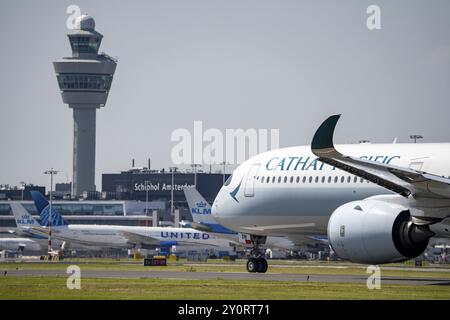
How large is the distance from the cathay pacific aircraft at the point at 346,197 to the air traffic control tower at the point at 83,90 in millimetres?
146642

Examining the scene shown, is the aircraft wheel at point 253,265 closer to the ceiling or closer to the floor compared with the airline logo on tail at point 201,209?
closer to the floor

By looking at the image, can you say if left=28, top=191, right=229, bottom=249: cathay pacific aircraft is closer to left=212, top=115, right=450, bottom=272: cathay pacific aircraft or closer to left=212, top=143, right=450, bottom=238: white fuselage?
left=212, top=143, right=450, bottom=238: white fuselage

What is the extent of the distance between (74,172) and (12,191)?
71.4 feet

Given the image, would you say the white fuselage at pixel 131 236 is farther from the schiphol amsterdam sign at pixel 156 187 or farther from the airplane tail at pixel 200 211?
the schiphol amsterdam sign at pixel 156 187

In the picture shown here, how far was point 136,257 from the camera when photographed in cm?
8194

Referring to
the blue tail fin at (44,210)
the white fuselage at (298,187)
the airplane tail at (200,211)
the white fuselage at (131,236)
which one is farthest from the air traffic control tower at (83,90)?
the white fuselage at (298,187)

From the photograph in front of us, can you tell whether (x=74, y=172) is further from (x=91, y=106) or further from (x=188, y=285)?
(x=188, y=285)

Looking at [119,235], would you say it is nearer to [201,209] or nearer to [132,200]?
[201,209]

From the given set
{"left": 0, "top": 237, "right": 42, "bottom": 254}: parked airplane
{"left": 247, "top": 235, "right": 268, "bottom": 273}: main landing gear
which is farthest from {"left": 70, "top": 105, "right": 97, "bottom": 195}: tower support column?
{"left": 247, "top": 235, "right": 268, "bottom": 273}: main landing gear

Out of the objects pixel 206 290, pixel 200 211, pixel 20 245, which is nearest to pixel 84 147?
pixel 20 245

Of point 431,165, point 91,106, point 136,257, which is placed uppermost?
point 91,106

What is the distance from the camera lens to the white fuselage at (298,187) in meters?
34.6

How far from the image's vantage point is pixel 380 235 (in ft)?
96.3
